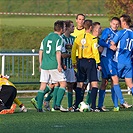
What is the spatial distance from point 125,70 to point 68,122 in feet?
11.1

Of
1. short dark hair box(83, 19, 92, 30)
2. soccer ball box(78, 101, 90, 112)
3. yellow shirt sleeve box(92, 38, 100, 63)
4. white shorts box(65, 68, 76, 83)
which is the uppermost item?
short dark hair box(83, 19, 92, 30)

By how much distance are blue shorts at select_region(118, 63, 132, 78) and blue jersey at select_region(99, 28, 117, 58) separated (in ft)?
1.27

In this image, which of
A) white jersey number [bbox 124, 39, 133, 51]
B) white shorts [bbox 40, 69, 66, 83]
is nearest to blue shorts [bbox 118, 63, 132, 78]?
white jersey number [bbox 124, 39, 133, 51]

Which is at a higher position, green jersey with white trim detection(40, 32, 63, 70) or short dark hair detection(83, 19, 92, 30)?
short dark hair detection(83, 19, 92, 30)

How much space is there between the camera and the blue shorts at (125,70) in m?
15.4

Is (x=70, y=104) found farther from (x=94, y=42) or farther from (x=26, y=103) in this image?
(x=26, y=103)

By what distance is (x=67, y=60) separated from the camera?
1527cm

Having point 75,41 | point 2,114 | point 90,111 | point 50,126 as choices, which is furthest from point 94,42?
point 50,126

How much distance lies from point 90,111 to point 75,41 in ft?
4.90

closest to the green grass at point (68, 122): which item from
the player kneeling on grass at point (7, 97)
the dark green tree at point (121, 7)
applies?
the player kneeling on grass at point (7, 97)

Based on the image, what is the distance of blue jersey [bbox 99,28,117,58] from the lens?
15.0 meters

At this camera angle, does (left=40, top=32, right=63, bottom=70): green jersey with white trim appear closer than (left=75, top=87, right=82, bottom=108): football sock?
Yes

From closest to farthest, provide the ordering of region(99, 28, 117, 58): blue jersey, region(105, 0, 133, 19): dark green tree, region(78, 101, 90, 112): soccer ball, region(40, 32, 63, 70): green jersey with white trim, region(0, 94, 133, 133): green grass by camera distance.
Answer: region(0, 94, 133, 133): green grass → region(40, 32, 63, 70): green jersey with white trim → region(78, 101, 90, 112): soccer ball → region(99, 28, 117, 58): blue jersey → region(105, 0, 133, 19): dark green tree

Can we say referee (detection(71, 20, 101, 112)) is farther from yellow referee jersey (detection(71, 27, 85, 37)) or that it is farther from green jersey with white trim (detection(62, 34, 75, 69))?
yellow referee jersey (detection(71, 27, 85, 37))
